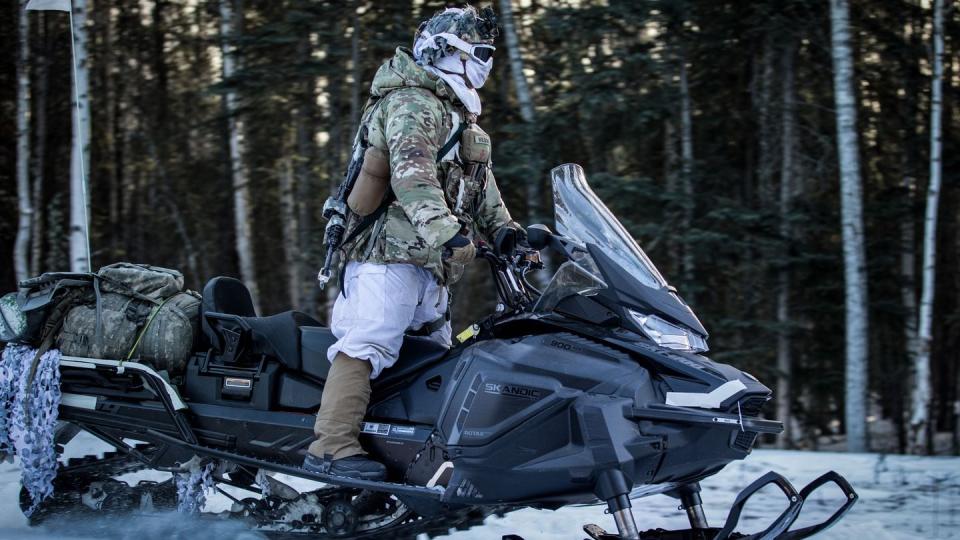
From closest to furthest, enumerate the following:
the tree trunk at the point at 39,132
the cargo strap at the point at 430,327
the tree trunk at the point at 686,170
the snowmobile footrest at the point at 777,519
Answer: the snowmobile footrest at the point at 777,519
the cargo strap at the point at 430,327
the tree trunk at the point at 686,170
the tree trunk at the point at 39,132

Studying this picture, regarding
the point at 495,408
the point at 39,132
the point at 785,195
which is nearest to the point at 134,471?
the point at 495,408

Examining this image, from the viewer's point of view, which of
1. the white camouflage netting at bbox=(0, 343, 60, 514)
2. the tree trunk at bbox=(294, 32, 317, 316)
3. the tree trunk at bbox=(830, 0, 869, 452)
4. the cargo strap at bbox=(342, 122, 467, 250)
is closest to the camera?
the cargo strap at bbox=(342, 122, 467, 250)

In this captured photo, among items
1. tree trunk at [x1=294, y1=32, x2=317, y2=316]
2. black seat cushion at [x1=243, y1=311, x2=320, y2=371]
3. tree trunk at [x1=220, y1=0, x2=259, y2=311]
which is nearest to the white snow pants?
black seat cushion at [x1=243, y1=311, x2=320, y2=371]

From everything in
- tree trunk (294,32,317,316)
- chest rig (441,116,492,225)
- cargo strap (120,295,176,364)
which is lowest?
tree trunk (294,32,317,316)

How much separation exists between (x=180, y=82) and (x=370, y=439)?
1189 cm

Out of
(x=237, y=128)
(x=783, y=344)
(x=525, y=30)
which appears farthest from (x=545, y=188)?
(x=237, y=128)

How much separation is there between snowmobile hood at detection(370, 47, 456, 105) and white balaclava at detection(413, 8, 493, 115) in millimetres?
32

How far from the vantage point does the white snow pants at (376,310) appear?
3.47 meters

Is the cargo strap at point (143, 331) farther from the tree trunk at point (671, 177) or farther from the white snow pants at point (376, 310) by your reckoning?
the tree trunk at point (671, 177)

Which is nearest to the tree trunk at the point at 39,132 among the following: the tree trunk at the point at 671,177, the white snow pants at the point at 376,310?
the tree trunk at the point at 671,177

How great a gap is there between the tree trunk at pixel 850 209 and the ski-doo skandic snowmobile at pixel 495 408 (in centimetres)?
432

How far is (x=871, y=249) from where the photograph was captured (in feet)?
29.5

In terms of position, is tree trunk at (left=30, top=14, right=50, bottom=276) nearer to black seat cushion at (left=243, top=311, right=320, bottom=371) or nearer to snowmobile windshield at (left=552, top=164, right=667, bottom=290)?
black seat cushion at (left=243, top=311, right=320, bottom=371)

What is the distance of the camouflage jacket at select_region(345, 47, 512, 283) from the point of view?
3.30 metres
